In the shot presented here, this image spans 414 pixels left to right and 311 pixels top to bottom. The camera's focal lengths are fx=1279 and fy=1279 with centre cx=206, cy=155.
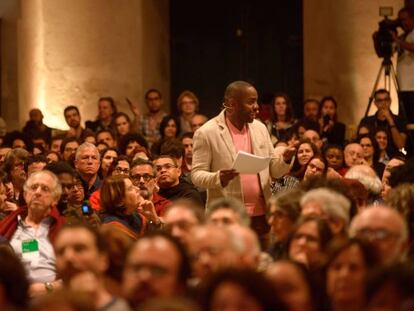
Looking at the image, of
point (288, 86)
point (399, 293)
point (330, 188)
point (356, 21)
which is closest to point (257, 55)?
point (288, 86)

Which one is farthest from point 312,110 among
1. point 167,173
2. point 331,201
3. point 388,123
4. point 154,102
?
point 331,201

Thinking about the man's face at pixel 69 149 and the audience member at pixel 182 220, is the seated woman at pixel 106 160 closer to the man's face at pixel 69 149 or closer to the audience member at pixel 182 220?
the man's face at pixel 69 149

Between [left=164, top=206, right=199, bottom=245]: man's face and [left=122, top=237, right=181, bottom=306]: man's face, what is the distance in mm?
977

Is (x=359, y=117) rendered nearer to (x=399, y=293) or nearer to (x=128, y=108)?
(x=128, y=108)

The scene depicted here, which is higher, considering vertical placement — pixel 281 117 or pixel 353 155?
pixel 281 117

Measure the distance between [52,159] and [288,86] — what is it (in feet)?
17.4

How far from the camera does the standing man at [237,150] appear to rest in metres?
8.90

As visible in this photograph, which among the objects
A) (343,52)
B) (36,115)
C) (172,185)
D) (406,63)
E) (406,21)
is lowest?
(172,185)

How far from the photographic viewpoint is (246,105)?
29.2 ft

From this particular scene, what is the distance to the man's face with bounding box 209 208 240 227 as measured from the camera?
23.0 feet

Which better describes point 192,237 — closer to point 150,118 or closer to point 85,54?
point 150,118

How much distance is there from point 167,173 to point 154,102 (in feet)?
12.8

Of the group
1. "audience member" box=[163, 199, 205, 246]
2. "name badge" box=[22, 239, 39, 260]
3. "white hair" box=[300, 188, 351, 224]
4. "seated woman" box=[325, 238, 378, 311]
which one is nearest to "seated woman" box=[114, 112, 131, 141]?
"name badge" box=[22, 239, 39, 260]

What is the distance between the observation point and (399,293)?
5.23 meters
